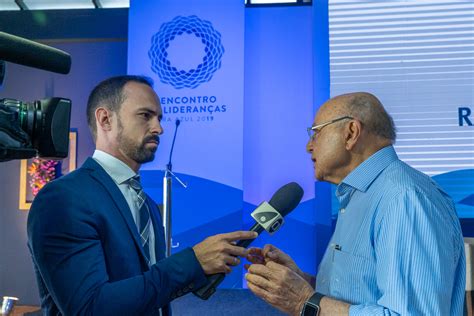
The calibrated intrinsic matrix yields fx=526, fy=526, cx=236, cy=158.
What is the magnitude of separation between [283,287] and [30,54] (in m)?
0.91

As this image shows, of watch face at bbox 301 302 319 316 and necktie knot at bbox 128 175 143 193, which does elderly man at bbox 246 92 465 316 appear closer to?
watch face at bbox 301 302 319 316

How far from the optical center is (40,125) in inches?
39.9

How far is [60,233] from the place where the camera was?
138cm

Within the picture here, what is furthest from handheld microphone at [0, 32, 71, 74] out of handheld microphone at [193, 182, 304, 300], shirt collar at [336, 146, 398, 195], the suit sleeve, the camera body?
shirt collar at [336, 146, 398, 195]

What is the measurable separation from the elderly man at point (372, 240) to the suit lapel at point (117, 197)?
345 mm

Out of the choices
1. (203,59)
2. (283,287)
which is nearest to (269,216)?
(283,287)

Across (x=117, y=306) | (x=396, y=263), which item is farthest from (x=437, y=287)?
(x=117, y=306)

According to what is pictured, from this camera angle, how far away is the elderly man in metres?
1.26

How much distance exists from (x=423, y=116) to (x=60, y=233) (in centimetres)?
353

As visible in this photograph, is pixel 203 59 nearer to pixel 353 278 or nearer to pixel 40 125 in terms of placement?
pixel 353 278

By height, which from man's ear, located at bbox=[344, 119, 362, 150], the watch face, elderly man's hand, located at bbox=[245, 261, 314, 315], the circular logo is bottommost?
the watch face

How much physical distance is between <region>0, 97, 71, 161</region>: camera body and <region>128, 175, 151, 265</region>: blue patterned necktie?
2.06ft

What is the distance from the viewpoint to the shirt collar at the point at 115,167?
1.68 m

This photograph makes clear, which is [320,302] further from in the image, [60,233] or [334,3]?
[334,3]
